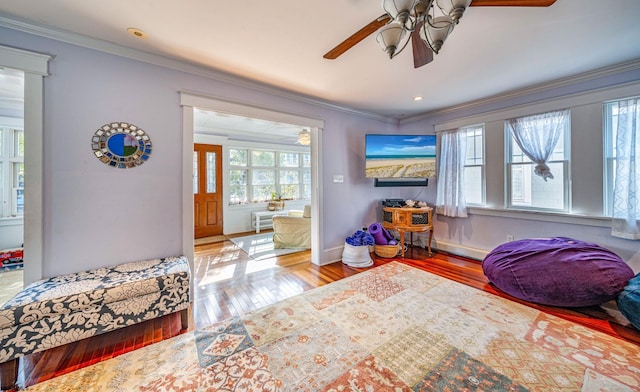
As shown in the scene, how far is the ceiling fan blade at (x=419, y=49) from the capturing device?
1.58 meters

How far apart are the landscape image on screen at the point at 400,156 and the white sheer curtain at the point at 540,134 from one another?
1.14 m

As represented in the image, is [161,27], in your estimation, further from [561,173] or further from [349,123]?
[561,173]

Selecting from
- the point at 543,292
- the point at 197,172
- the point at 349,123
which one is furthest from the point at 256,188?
the point at 543,292

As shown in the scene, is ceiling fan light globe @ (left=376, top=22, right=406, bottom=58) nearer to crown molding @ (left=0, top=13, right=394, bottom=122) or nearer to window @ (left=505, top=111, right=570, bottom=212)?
crown molding @ (left=0, top=13, right=394, bottom=122)

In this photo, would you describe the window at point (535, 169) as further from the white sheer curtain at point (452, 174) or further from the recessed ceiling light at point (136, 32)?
the recessed ceiling light at point (136, 32)

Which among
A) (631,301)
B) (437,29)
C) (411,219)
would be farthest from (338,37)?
(631,301)

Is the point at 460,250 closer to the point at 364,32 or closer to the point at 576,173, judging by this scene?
the point at 576,173

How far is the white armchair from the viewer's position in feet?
14.5

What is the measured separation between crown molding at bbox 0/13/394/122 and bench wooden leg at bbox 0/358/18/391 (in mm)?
2465

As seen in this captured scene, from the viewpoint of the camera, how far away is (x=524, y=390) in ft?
4.53

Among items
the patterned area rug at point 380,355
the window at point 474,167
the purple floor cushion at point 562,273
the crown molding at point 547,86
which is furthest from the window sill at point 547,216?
the crown molding at point 547,86

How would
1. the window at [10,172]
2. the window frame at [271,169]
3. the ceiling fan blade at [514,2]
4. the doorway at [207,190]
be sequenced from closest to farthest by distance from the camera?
the ceiling fan blade at [514,2]
the window at [10,172]
the doorway at [207,190]
the window frame at [271,169]

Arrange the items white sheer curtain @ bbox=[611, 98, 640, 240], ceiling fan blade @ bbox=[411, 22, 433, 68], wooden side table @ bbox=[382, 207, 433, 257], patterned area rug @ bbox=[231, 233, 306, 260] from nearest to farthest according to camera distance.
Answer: ceiling fan blade @ bbox=[411, 22, 433, 68], white sheer curtain @ bbox=[611, 98, 640, 240], wooden side table @ bbox=[382, 207, 433, 257], patterned area rug @ bbox=[231, 233, 306, 260]

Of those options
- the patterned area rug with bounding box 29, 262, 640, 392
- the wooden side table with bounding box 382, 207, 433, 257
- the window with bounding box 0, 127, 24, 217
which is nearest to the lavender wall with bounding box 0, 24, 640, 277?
the patterned area rug with bounding box 29, 262, 640, 392
